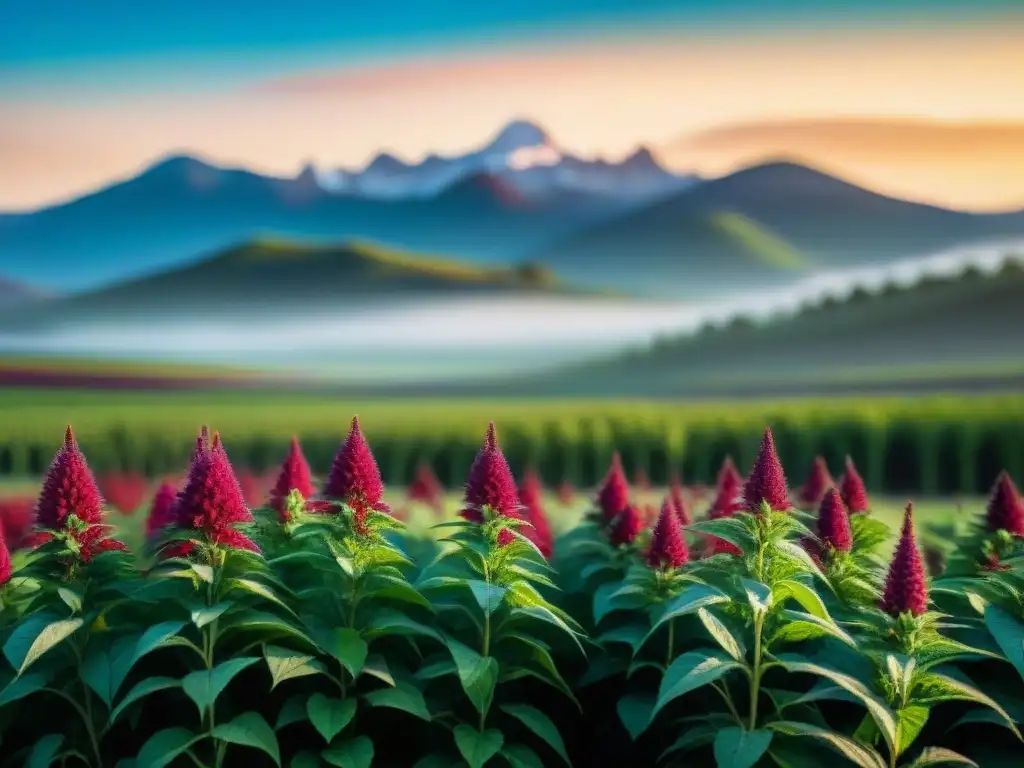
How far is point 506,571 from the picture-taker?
2615mm

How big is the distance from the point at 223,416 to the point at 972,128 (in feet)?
26.3

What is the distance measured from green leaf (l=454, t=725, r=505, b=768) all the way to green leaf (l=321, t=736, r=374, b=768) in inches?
8.4

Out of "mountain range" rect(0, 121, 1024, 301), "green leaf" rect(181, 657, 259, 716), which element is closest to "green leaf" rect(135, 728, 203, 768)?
"green leaf" rect(181, 657, 259, 716)

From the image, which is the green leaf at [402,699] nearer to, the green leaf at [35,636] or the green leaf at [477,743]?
the green leaf at [477,743]

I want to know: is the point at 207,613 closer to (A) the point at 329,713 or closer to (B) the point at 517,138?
(A) the point at 329,713

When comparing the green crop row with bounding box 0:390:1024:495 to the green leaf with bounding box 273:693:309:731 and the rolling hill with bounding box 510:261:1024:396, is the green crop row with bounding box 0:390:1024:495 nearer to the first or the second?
the rolling hill with bounding box 510:261:1024:396

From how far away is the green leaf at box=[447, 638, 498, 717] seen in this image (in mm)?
2447

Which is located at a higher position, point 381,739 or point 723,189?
point 723,189

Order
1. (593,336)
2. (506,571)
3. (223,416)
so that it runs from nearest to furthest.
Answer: (506,571) < (593,336) < (223,416)

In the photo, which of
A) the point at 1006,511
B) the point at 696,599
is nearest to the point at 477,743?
the point at 696,599

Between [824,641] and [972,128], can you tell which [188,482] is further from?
[972,128]

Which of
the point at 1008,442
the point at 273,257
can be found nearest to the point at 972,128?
the point at 1008,442

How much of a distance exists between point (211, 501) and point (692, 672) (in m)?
1.16

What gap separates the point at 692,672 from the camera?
2.29 meters
